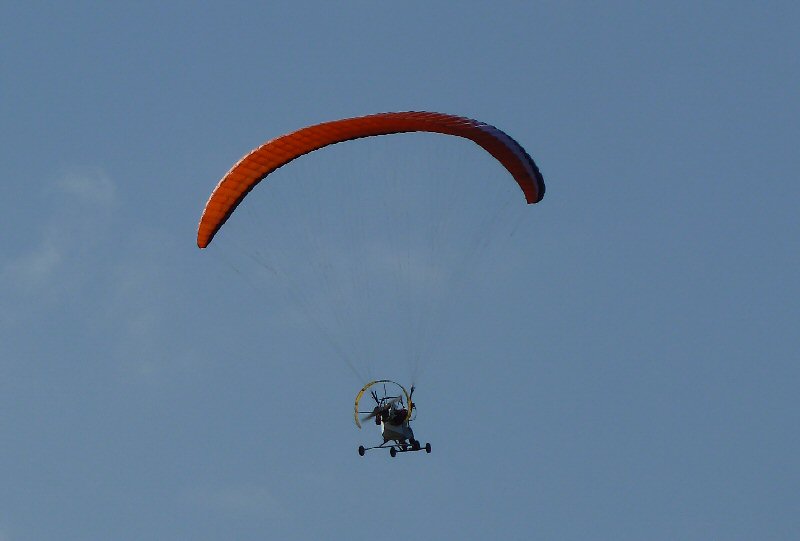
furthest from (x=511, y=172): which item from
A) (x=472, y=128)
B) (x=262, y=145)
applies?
(x=262, y=145)

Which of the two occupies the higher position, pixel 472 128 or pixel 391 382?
pixel 472 128

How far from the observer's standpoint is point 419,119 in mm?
61188

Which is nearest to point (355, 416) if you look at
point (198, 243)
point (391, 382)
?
point (391, 382)

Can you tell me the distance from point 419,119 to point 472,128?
1.40 m

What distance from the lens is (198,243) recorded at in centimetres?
6353

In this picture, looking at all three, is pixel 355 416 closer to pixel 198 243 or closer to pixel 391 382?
pixel 391 382

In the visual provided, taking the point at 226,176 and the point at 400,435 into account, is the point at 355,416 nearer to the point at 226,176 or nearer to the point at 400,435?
the point at 400,435

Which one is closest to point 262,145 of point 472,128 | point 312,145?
point 312,145

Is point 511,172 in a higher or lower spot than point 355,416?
higher

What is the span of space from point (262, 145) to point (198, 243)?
3437 mm

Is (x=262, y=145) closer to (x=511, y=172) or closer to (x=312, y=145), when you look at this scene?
(x=312, y=145)

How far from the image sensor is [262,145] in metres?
62.1

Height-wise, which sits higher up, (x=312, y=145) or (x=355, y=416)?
(x=312, y=145)

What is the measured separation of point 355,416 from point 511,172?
7.75 m
